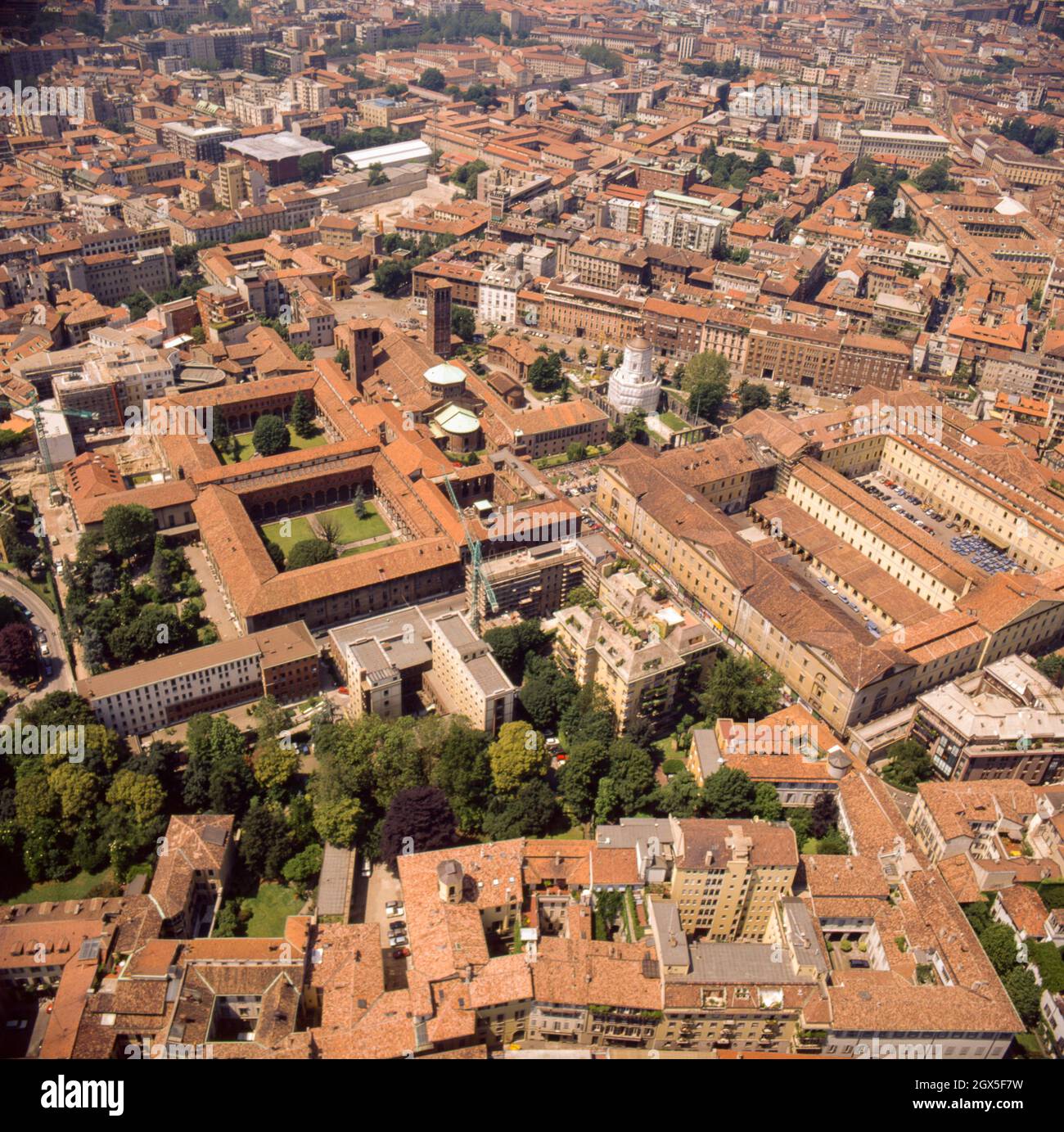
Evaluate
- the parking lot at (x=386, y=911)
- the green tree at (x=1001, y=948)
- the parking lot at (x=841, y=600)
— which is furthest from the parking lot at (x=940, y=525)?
the parking lot at (x=386, y=911)

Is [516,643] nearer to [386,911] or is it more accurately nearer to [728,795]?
[728,795]

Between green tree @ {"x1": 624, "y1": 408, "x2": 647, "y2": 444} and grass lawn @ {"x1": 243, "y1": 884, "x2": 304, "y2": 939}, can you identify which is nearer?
grass lawn @ {"x1": 243, "y1": 884, "x2": 304, "y2": 939}

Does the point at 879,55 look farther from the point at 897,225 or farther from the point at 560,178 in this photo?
the point at 560,178

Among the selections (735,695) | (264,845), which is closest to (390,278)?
(735,695)

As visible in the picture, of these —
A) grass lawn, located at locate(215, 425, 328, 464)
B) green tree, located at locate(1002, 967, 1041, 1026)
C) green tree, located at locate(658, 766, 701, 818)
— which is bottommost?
green tree, located at locate(1002, 967, 1041, 1026)

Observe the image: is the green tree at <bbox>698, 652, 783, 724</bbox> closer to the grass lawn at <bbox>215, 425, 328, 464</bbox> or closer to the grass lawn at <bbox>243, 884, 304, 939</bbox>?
the grass lawn at <bbox>243, 884, 304, 939</bbox>

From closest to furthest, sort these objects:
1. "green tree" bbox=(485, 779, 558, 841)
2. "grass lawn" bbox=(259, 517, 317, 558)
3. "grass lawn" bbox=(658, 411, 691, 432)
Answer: "green tree" bbox=(485, 779, 558, 841), "grass lawn" bbox=(259, 517, 317, 558), "grass lawn" bbox=(658, 411, 691, 432)

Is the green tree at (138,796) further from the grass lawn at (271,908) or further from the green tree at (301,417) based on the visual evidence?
the green tree at (301,417)

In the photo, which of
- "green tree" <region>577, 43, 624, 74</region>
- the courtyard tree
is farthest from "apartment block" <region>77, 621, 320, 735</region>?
"green tree" <region>577, 43, 624, 74</region>
